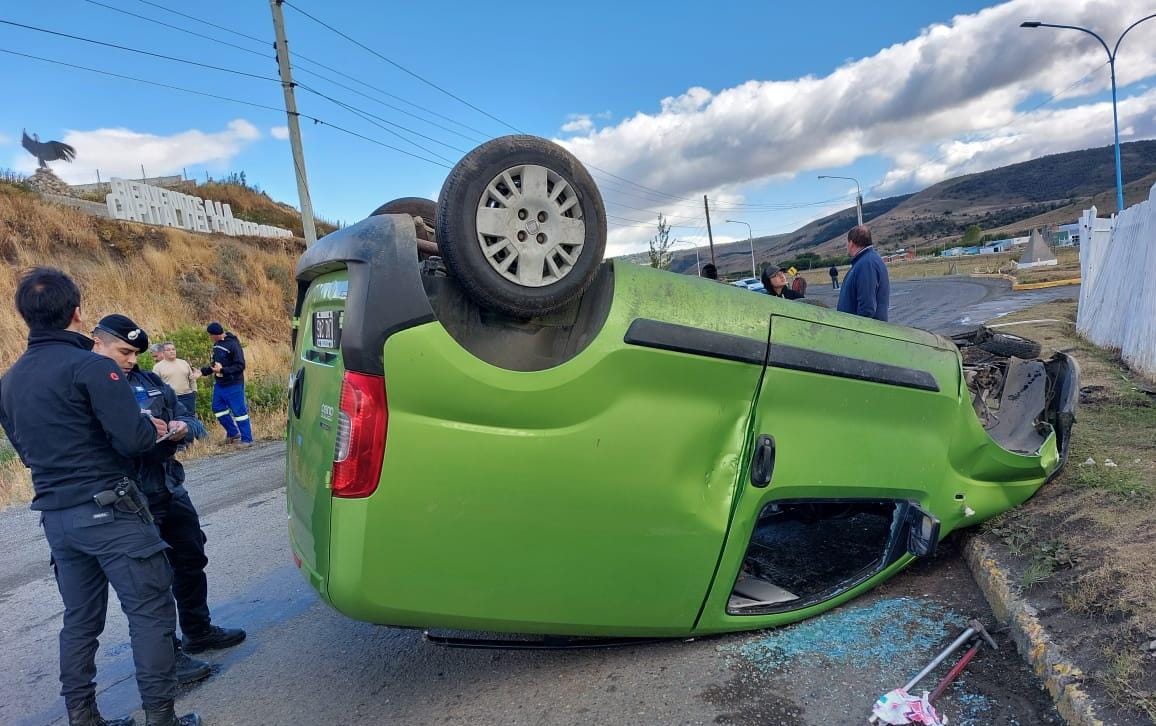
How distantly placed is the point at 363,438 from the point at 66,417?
130cm

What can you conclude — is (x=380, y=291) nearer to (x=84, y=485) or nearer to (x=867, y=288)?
(x=84, y=485)

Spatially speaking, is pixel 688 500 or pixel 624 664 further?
pixel 624 664

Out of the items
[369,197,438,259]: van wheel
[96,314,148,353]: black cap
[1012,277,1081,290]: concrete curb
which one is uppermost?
[1012,277,1081,290]: concrete curb

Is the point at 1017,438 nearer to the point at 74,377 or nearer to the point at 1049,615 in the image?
the point at 1049,615

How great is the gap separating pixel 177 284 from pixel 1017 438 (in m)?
21.1

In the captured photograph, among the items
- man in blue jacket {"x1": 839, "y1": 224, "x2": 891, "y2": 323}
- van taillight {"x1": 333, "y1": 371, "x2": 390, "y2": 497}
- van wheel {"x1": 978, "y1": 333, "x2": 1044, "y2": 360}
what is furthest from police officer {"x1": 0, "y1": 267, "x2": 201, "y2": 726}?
van wheel {"x1": 978, "y1": 333, "x2": 1044, "y2": 360}

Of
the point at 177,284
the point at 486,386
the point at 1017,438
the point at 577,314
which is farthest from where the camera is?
the point at 177,284

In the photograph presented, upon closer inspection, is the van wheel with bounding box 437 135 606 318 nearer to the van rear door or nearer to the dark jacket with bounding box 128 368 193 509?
the van rear door

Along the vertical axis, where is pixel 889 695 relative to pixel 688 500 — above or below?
below

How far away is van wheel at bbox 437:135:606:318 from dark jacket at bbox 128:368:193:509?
1.80 metres

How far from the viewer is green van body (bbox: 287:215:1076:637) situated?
2.17 meters

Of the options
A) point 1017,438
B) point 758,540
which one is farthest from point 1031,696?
point 1017,438

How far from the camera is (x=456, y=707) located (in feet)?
8.57

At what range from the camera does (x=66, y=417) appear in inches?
100
